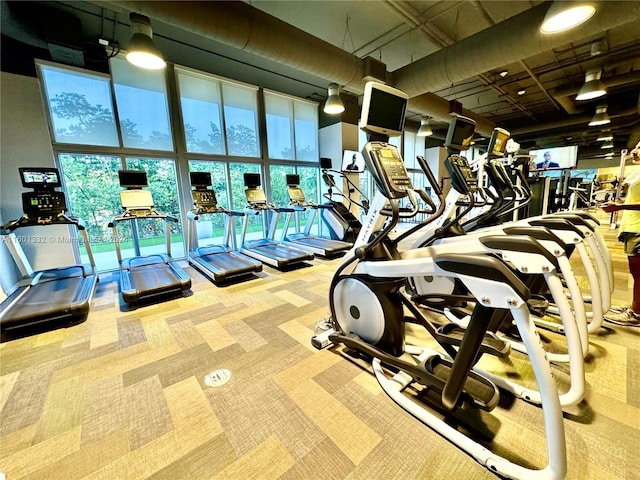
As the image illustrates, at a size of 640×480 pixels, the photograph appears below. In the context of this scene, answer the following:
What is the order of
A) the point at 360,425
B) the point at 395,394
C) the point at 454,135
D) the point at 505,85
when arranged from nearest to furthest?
1. the point at 360,425
2. the point at 395,394
3. the point at 454,135
4. the point at 505,85

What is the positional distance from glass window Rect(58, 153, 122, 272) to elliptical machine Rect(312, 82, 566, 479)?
4662 mm

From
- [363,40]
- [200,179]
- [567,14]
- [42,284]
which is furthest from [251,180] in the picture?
[567,14]

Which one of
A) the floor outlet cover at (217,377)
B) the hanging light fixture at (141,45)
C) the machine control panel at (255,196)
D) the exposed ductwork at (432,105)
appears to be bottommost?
the floor outlet cover at (217,377)

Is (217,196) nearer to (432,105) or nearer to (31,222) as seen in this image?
(31,222)

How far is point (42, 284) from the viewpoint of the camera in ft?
11.6

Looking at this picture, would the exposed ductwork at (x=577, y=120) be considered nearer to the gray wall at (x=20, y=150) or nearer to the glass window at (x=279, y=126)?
the glass window at (x=279, y=126)

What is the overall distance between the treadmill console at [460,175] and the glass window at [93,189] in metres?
5.39

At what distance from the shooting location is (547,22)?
296 centimetres

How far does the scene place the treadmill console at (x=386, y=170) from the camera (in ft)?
6.51

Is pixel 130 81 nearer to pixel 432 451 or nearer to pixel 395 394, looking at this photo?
pixel 395 394

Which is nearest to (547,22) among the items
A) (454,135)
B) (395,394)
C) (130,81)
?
(454,135)

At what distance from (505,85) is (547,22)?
5.13m

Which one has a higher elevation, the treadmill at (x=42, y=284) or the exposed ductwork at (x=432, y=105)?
the exposed ductwork at (x=432, y=105)

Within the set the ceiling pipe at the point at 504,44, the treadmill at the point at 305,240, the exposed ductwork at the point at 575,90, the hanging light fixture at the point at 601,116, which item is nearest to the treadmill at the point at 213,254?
the treadmill at the point at 305,240
